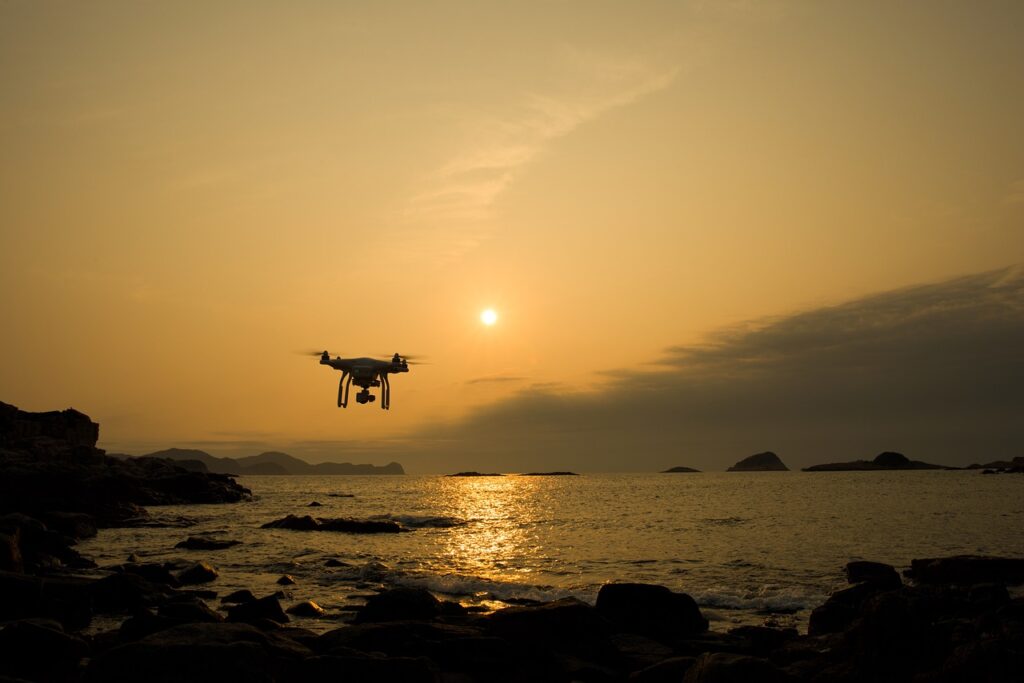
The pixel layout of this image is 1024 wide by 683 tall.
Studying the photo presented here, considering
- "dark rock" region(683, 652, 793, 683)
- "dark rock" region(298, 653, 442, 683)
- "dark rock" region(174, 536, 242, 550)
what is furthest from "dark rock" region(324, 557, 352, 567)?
"dark rock" region(683, 652, 793, 683)

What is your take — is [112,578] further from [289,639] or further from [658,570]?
[658,570]

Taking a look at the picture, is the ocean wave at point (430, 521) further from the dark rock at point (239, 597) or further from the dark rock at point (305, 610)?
the dark rock at point (305, 610)

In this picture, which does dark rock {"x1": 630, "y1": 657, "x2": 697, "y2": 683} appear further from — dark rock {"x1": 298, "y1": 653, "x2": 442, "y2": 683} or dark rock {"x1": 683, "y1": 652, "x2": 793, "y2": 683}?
dark rock {"x1": 298, "y1": 653, "x2": 442, "y2": 683}

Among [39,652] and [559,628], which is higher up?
[39,652]

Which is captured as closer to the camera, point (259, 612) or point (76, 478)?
point (259, 612)

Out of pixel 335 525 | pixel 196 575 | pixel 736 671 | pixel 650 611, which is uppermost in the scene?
pixel 736 671

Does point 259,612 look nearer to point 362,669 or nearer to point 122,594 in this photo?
point 122,594

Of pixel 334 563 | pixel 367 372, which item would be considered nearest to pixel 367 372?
pixel 367 372
